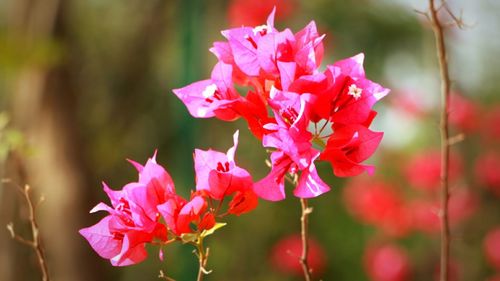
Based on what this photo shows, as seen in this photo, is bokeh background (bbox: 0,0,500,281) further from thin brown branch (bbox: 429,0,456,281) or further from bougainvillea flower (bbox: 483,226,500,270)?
thin brown branch (bbox: 429,0,456,281)

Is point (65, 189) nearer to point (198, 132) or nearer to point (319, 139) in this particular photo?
point (198, 132)

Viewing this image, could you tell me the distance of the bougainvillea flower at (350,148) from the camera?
64cm

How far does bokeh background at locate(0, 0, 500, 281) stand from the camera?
7.73 ft

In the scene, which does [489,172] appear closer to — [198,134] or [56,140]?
[198,134]

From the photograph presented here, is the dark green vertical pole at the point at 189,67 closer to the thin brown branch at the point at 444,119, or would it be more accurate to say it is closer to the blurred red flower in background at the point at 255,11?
the blurred red flower in background at the point at 255,11

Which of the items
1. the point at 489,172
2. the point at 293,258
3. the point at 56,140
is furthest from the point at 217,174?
the point at 293,258

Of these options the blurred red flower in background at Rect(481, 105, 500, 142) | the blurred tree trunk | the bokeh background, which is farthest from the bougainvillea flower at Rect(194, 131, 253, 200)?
the blurred red flower in background at Rect(481, 105, 500, 142)

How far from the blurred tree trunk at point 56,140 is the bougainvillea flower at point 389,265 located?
1.30 m

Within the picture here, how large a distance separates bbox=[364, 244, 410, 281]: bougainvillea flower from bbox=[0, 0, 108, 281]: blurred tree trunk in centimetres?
130

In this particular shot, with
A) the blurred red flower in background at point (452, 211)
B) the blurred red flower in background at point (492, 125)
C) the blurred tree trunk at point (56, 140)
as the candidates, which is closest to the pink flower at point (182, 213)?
the blurred tree trunk at point (56, 140)

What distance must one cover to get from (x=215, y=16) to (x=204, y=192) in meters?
3.38

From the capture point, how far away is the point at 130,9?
4035 millimetres

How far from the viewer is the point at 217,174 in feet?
2.06

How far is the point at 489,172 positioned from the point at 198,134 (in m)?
1.54
